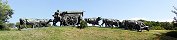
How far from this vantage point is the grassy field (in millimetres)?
50312

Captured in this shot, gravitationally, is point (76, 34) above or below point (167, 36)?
above

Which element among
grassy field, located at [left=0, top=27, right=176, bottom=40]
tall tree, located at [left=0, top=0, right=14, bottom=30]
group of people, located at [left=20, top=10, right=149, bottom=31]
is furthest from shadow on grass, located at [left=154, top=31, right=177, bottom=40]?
tall tree, located at [left=0, top=0, right=14, bottom=30]

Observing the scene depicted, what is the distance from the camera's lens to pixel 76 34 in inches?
2083

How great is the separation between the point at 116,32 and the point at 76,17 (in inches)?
352

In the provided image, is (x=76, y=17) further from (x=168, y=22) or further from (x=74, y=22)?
(x=168, y=22)

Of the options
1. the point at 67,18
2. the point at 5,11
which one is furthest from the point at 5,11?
the point at 67,18

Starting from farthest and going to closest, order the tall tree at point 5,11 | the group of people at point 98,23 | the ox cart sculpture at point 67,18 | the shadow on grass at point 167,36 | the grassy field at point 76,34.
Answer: the tall tree at point 5,11 < the ox cart sculpture at point 67,18 < the group of people at point 98,23 < the shadow on grass at point 167,36 < the grassy field at point 76,34

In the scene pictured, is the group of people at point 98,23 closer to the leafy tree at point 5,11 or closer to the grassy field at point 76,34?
the grassy field at point 76,34

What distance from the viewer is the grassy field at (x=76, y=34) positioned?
1981 inches

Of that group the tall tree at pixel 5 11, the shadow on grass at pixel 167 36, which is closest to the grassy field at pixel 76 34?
the shadow on grass at pixel 167 36

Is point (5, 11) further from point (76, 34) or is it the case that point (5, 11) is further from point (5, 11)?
point (76, 34)

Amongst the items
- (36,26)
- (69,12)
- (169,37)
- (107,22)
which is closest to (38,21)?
(36,26)

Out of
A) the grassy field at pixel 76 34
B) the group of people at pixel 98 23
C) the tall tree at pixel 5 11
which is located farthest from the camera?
the tall tree at pixel 5 11

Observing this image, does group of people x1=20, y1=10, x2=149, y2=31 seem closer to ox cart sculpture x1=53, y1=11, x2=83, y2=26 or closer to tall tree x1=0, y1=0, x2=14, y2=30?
ox cart sculpture x1=53, y1=11, x2=83, y2=26
